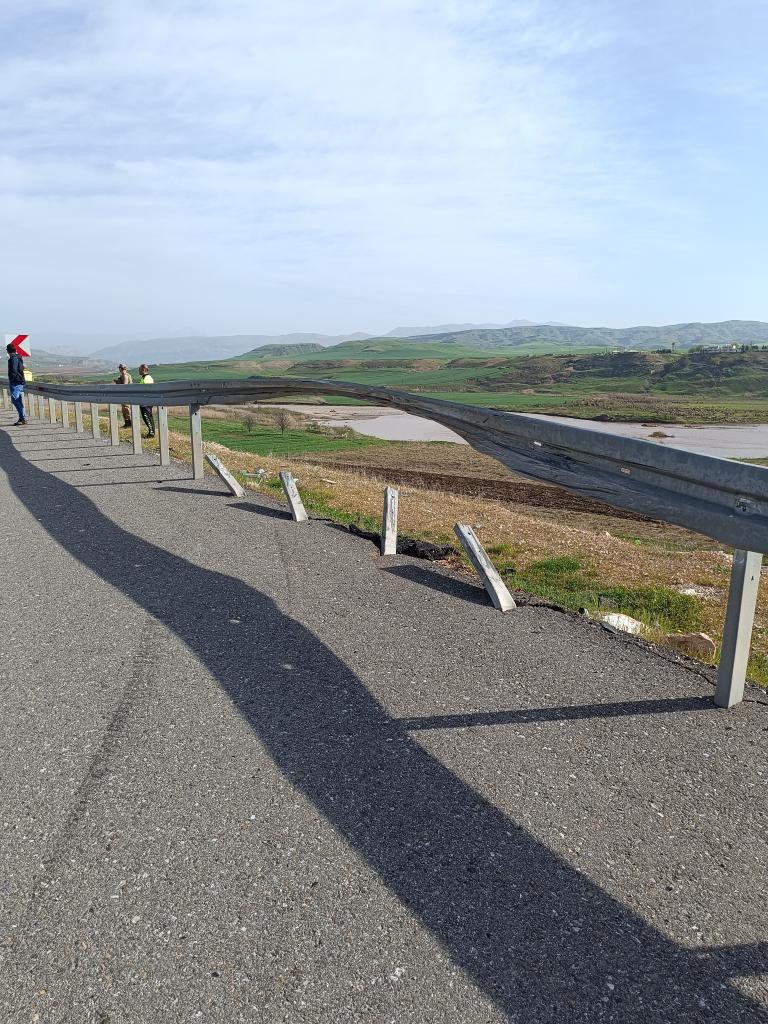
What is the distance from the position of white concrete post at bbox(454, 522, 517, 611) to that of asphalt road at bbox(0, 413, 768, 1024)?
130mm

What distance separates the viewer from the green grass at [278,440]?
36125mm

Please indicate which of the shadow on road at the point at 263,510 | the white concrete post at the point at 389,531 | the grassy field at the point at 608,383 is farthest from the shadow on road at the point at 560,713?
the grassy field at the point at 608,383

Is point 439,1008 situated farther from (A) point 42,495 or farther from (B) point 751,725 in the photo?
(A) point 42,495

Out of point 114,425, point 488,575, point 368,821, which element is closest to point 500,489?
point 114,425

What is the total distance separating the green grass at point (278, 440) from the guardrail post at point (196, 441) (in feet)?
75.1

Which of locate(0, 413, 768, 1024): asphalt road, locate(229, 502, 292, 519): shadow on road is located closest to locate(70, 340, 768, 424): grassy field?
locate(229, 502, 292, 519): shadow on road

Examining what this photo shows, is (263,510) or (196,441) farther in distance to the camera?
(196,441)

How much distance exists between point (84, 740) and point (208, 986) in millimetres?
1556

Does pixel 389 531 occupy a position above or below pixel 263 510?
above

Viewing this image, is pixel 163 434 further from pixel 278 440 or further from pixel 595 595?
pixel 278 440

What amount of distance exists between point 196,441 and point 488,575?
5.92 meters

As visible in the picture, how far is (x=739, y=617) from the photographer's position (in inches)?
139

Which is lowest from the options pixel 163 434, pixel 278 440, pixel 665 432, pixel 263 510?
pixel 665 432

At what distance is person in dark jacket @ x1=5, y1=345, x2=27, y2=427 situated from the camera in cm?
1856
